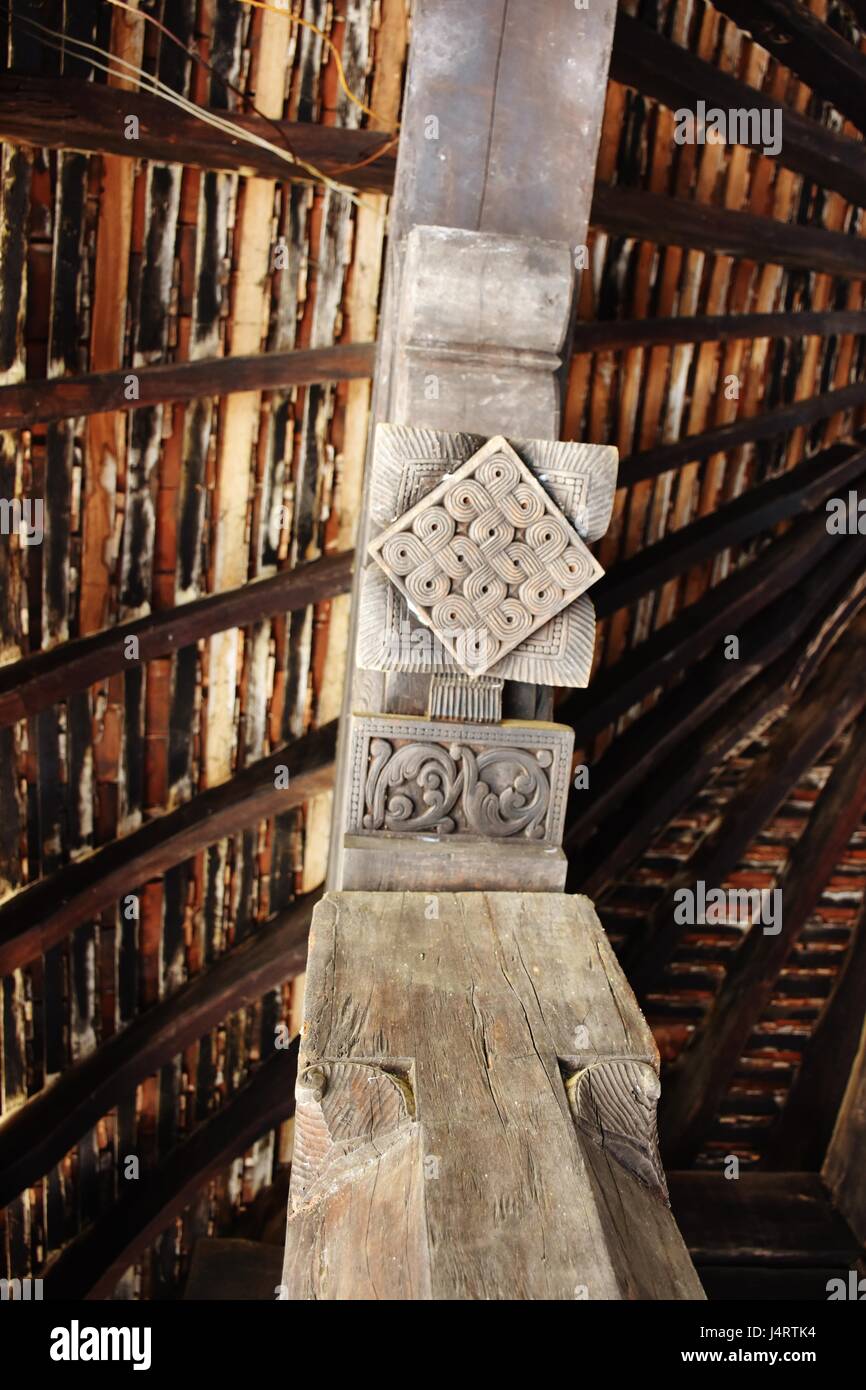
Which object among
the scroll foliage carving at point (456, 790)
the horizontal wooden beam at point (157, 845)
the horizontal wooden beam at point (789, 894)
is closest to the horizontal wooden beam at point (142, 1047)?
the horizontal wooden beam at point (157, 845)

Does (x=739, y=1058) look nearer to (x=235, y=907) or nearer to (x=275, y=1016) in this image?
(x=275, y=1016)

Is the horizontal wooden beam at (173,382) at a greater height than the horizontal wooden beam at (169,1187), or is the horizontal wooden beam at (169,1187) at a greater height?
the horizontal wooden beam at (173,382)

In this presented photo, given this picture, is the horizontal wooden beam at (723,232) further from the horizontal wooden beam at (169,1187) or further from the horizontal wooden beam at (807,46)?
the horizontal wooden beam at (169,1187)

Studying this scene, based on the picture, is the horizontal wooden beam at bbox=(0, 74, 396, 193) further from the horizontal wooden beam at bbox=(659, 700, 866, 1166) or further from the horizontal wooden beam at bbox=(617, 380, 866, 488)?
the horizontal wooden beam at bbox=(659, 700, 866, 1166)

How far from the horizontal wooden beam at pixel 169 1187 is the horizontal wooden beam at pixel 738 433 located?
2.75m

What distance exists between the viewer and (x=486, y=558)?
217 cm

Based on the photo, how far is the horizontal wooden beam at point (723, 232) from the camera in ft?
12.2

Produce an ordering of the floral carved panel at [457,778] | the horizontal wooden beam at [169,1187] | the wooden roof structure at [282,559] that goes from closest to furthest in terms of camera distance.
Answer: the floral carved panel at [457,778]
the wooden roof structure at [282,559]
the horizontal wooden beam at [169,1187]

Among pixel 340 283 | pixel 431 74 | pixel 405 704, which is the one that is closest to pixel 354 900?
pixel 405 704

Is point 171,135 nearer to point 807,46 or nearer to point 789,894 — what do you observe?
point 807,46

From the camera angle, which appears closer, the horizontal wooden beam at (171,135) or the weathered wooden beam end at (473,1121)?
the weathered wooden beam end at (473,1121)

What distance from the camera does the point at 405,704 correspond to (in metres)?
2.34

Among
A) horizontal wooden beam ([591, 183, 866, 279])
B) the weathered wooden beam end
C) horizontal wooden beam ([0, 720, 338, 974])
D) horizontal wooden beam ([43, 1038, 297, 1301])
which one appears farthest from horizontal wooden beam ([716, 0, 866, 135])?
horizontal wooden beam ([43, 1038, 297, 1301])

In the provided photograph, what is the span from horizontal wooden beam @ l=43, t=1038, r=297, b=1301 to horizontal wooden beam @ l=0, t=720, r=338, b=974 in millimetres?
1173
